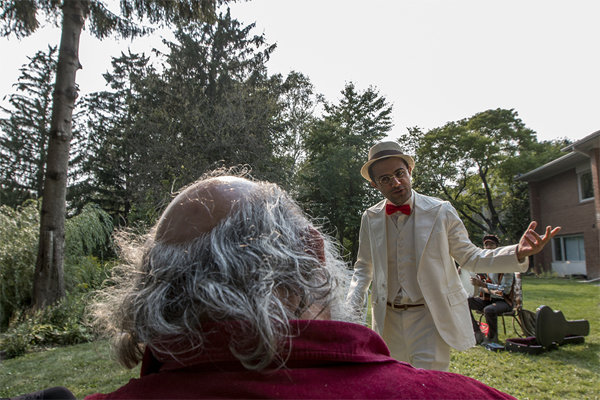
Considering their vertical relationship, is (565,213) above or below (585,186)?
below

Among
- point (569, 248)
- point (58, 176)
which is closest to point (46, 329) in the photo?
point (58, 176)

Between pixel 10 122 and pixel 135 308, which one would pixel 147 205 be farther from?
pixel 10 122

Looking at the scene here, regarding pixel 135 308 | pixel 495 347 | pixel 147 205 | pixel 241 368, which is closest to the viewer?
pixel 241 368

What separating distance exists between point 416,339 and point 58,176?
25.9 ft

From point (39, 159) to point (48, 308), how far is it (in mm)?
26862

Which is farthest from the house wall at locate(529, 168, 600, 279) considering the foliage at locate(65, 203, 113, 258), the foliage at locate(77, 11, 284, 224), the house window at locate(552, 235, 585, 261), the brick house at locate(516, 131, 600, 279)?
the foliage at locate(65, 203, 113, 258)

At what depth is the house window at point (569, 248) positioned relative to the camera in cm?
2341

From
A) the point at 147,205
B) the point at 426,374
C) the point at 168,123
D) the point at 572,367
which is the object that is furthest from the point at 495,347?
the point at 168,123

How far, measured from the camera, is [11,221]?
976 cm

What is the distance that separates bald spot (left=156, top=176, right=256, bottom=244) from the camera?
3.17ft

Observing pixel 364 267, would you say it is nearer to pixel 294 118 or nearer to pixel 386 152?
pixel 386 152

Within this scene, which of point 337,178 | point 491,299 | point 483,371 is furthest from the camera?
point 337,178

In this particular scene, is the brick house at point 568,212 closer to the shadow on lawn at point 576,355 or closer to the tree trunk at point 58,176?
the shadow on lawn at point 576,355

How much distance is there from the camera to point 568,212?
23828mm
